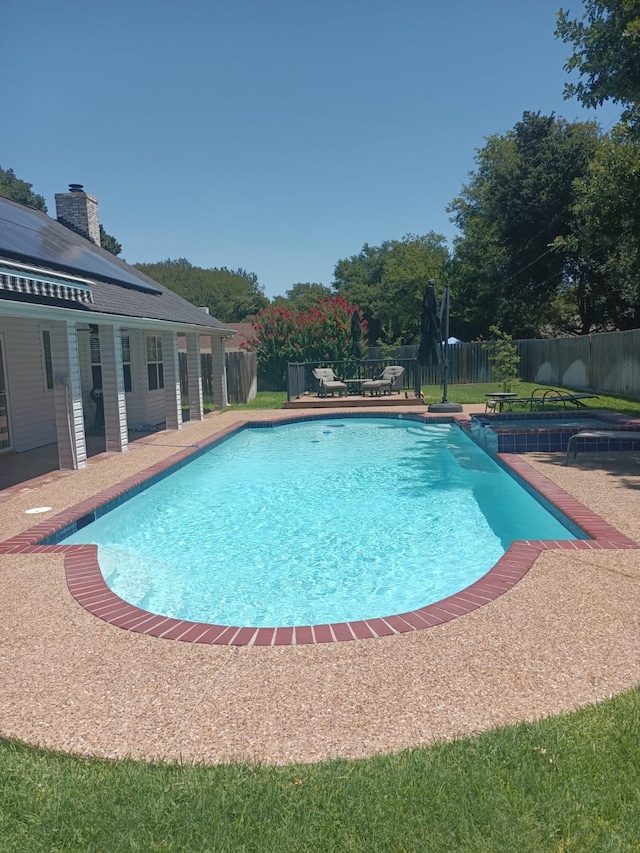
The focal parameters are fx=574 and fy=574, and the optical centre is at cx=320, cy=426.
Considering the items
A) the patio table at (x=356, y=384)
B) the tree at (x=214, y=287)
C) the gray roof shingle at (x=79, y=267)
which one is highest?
the tree at (x=214, y=287)

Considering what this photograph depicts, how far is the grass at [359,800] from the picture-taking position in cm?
228

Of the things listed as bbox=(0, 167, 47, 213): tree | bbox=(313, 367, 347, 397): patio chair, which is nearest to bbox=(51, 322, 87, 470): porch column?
bbox=(313, 367, 347, 397): patio chair

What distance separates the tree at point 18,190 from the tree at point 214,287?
22964mm

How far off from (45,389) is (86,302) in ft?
15.4

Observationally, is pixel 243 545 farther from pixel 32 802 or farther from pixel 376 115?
pixel 376 115

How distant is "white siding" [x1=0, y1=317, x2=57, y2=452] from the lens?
40.5 feet

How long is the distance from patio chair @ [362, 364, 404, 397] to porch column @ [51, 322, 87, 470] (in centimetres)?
1290

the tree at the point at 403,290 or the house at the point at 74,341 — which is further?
the tree at the point at 403,290

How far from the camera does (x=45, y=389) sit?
13727mm

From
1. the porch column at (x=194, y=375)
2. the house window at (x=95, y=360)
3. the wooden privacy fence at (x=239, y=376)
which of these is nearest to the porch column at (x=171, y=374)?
the porch column at (x=194, y=375)

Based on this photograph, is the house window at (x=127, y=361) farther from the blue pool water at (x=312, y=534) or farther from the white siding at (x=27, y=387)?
the blue pool water at (x=312, y=534)

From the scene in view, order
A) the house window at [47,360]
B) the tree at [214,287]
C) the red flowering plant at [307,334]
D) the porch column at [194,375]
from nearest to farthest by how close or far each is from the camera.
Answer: the house window at [47,360], the porch column at [194,375], the red flowering plant at [307,334], the tree at [214,287]

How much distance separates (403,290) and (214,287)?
59181 millimetres

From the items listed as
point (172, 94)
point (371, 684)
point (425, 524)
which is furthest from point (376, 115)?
point (371, 684)
